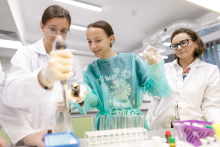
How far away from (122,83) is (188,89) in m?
0.89

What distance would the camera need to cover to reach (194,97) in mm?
1608

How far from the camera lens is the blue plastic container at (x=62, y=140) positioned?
481mm

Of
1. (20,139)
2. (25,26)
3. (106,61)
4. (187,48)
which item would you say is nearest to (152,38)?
(187,48)

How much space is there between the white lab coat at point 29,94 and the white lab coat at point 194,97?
1094 mm

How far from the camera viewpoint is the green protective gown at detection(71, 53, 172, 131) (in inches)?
44.9

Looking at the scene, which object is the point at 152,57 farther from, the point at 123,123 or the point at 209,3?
the point at 209,3

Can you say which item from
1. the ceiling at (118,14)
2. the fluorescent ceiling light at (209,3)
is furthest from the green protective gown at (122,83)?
the ceiling at (118,14)

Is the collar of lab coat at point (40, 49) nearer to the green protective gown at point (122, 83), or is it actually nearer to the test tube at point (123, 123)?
the green protective gown at point (122, 83)

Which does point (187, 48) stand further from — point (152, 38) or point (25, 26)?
point (25, 26)

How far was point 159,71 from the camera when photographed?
3.70 feet

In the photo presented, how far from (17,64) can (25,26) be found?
4.80 m

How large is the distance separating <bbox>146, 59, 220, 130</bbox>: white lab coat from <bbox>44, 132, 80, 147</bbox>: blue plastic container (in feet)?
4.46

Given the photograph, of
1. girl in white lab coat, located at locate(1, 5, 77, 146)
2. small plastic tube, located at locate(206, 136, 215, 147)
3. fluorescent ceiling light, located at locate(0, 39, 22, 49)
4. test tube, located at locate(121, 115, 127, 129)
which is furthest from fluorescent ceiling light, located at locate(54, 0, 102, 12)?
small plastic tube, located at locate(206, 136, 215, 147)

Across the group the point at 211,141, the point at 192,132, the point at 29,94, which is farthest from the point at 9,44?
the point at 211,141
